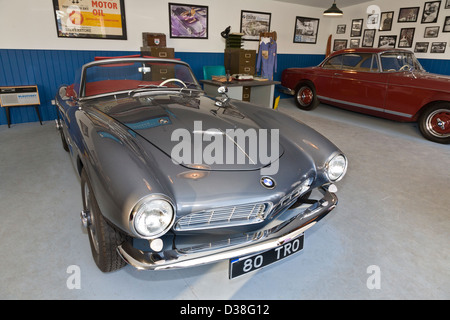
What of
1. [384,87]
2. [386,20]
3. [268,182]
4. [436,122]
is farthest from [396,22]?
[268,182]

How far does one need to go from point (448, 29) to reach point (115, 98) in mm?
7103

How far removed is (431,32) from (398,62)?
2417mm

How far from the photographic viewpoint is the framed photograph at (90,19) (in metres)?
4.71

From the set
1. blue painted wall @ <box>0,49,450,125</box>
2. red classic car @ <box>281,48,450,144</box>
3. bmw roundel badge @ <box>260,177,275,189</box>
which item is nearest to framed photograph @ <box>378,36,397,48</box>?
red classic car @ <box>281,48,450,144</box>

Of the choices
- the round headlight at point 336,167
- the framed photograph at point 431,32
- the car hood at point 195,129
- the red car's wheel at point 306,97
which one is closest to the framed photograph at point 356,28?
the framed photograph at point 431,32

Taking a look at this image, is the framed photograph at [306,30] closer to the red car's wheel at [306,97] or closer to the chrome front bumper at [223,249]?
the red car's wheel at [306,97]

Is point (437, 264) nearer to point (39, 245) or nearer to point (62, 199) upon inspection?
point (39, 245)

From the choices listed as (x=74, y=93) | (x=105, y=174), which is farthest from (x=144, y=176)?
(x=74, y=93)

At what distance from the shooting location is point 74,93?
2441 millimetres

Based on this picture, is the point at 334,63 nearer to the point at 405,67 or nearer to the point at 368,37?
the point at 405,67

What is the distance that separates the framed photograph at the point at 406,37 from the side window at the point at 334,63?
7.89ft

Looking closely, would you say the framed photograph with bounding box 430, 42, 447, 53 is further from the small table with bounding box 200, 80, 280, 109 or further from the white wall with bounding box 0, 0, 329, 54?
the small table with bounding box 200, 80, 280, 109
